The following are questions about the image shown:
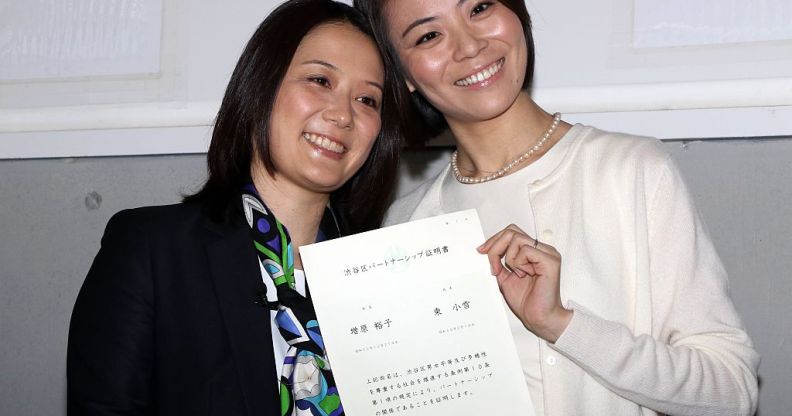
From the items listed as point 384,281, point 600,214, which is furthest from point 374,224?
point 600,214

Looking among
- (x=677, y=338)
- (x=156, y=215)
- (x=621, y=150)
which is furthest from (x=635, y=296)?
(x=156, y=215)

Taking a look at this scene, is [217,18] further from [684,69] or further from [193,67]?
[684,69]

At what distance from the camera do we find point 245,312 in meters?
1.66

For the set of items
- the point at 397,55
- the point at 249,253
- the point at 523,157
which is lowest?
the point at 249,253

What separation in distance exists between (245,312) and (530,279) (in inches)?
20.9

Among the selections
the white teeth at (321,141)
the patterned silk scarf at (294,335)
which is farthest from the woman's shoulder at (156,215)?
the white teeth at (321,141)

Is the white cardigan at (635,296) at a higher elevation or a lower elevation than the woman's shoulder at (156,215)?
lower

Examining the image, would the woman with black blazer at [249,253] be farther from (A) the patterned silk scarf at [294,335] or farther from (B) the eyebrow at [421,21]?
(B) the eyebrow at [421,21]

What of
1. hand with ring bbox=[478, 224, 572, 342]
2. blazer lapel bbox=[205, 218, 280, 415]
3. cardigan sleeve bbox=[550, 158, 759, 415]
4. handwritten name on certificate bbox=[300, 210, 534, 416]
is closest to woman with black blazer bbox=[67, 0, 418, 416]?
blazer lapel bbox=[205, 218, 280, 415]

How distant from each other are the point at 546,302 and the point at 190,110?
52.1 inches

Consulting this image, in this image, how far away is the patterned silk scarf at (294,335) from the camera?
1657 millimetres

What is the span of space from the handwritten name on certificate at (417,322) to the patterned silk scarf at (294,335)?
0.08 m

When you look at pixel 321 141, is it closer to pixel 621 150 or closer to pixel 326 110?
pixel 326 110

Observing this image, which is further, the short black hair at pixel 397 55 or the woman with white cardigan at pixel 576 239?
the short black hair at pixel 397 55
